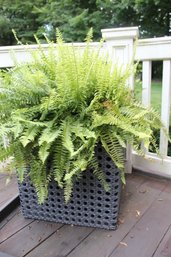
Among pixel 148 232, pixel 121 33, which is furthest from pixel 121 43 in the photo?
pixel 148 232

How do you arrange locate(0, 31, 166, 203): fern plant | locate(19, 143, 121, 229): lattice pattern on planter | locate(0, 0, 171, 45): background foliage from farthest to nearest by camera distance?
locate(0, 0, 171, 45): background foliage < locate(19, 143, 121, 229): lattice pattern on planter < locate(0, 31, 166, 203): fern plant

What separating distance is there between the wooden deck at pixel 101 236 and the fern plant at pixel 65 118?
230 mm

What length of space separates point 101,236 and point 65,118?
0.59 m

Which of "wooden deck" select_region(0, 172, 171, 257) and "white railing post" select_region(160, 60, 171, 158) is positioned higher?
"white railing post" select_region(160, 60, 171, 158)

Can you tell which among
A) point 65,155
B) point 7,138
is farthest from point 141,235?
point 7,138

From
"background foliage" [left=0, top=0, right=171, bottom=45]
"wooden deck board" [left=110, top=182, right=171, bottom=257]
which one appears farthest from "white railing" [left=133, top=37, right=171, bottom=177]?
"background foliage" [left=0, top=0, right=171, bottom=45]

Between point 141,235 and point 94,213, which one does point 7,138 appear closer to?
point 94,213

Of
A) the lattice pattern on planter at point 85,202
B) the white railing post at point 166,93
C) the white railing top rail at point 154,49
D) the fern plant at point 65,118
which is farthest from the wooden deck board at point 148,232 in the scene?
the white railing top rail at point 154,49

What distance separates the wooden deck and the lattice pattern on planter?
4 centimetres

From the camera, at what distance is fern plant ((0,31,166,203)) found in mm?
1108

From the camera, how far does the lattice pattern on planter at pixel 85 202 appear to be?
125 centimetres

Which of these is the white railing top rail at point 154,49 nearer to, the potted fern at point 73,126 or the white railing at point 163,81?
the white railing at point 163,81

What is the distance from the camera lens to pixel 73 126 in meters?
1.14

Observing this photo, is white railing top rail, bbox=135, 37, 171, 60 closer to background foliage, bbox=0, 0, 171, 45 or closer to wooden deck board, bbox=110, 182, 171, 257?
wooden deck board, bbox=110, 182, 171, 257
